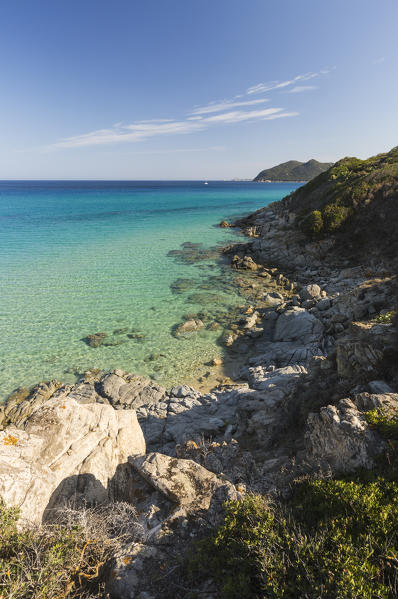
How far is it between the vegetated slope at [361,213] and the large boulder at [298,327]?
1388cm

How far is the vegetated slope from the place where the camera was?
1135 inches

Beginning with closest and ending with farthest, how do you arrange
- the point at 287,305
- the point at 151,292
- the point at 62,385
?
1. the point at 62,385
2. the point at 287,305
3. the point at 151,292

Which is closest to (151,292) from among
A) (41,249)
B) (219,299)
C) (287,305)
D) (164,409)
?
(219,299)

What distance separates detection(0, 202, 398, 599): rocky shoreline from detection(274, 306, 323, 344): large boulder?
0.19 m

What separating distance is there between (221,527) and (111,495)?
11.7ft

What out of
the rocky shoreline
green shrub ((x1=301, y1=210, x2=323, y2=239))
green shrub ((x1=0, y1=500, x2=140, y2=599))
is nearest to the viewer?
green shrub ((x1=0, y1=500, x2=140, y2=599))

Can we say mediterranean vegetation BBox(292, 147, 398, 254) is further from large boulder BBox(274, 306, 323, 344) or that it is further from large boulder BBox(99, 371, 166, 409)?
large boulder BBox(99, 371, 166, 409)

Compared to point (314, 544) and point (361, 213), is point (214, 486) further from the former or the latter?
point (361, 213)

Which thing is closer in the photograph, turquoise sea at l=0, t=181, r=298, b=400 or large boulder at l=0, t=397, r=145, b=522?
large boulder at l=0, t=397, r=145, b=522

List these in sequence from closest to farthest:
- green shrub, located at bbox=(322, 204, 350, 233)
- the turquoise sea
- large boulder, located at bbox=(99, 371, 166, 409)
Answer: large boulder, located at bbox=(99, 371, 166, 409) → the turquoise sea → green shrub, located at bbox=(322, 204, 350, 233)

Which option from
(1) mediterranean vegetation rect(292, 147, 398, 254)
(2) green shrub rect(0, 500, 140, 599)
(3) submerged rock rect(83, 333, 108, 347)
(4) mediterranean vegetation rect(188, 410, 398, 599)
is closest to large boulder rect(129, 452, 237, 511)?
(4) mediterranean vegetation rect(188, 410, 398, 599)

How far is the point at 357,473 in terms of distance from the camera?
18.0 ft

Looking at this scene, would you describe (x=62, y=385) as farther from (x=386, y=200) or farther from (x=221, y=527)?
(x=386, y=200)

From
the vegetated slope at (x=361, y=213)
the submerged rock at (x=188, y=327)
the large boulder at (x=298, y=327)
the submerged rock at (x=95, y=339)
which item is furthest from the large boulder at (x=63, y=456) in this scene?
the vegetated slope at (x=361, y=213)
